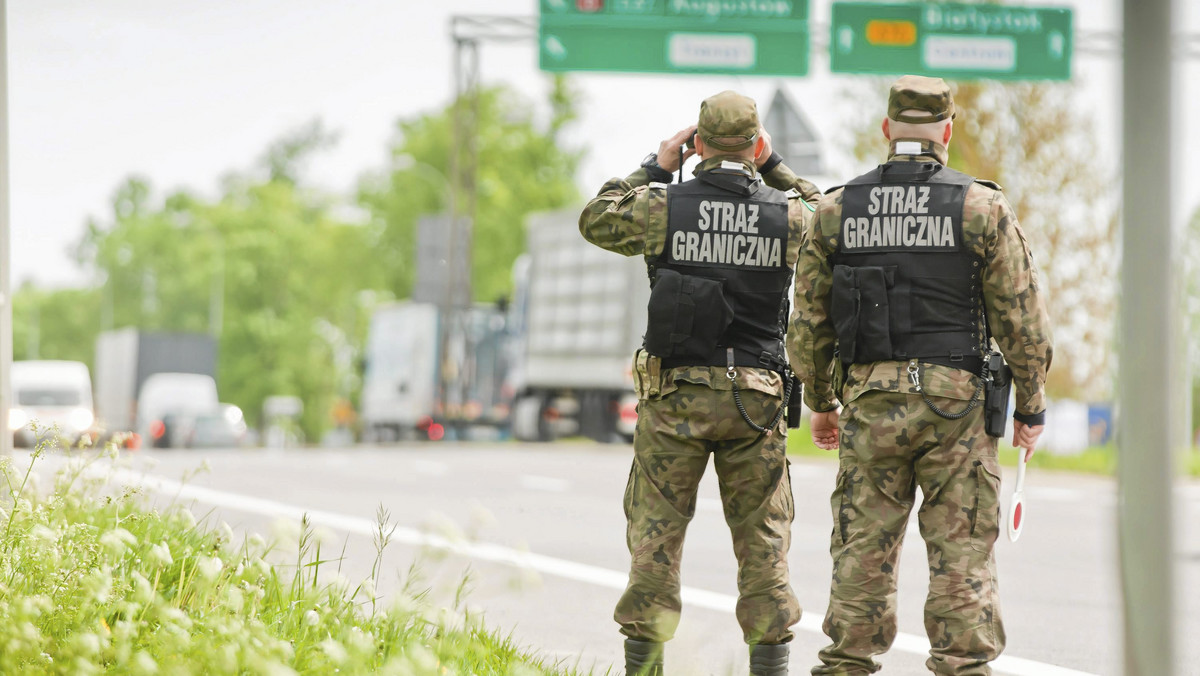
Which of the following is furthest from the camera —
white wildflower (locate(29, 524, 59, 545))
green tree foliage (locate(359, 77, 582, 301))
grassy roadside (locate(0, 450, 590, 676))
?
green tree foliage (locate(359, 77, 582, 301))

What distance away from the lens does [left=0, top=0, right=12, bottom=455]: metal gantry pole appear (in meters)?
5.95

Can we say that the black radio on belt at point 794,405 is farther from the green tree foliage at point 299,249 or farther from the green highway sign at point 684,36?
the green tree foliage at point 299,249

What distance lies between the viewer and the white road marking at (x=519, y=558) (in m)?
5.54

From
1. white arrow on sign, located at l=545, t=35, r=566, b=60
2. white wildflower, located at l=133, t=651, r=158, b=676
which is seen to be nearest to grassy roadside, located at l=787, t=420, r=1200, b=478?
white arrow on sign, located at l=545, t=35, r=566, b=60

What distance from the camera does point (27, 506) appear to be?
15.0 ft

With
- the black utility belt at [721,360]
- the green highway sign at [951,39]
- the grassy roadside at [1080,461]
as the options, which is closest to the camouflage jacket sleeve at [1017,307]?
the black utility belt at [721,360]

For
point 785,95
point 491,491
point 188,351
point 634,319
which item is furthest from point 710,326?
point 188,351

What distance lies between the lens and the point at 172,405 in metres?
40.2

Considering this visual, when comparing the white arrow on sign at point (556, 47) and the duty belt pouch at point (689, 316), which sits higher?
the white arrow on sign at point (556, 47)

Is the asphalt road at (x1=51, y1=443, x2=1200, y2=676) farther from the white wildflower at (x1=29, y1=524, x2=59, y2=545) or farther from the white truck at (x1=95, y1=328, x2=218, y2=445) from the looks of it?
the white truck at (x1=95, y1=328, x2=218, y2=445)

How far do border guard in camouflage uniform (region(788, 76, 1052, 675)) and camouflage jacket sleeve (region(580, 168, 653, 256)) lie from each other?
0.56 meters

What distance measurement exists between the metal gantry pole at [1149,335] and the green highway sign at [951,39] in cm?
1707

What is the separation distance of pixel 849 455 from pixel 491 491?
397 inches

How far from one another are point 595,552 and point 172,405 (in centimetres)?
3265
